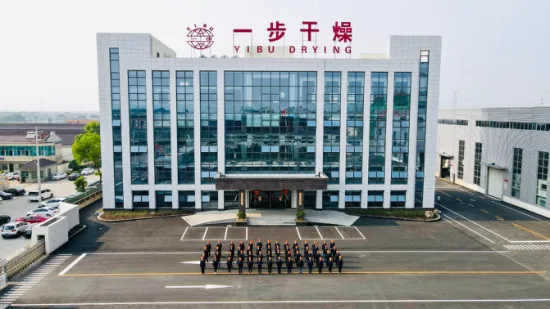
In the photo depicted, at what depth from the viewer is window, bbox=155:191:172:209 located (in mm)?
38531

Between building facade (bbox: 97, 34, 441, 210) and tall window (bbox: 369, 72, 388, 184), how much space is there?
0.10m

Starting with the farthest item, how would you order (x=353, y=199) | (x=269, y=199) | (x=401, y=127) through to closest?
(x=353, y=199), (x=269, y=199), (x=401, y=127)

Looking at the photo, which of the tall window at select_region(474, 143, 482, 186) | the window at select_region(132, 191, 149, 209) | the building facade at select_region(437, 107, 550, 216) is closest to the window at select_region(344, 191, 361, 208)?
the building facade at select_region(437, 107, 550, 216)

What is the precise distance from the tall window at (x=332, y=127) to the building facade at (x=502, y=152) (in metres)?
19.9

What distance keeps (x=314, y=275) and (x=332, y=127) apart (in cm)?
1845

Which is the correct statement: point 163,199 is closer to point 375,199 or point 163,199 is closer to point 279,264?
point 279,264

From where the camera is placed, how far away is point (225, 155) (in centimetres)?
3850

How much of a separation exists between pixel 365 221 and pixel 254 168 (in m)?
11.4

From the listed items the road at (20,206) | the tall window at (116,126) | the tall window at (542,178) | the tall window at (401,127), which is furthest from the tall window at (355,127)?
the road at (20,206)

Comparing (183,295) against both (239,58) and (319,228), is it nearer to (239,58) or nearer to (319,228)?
(319,228)

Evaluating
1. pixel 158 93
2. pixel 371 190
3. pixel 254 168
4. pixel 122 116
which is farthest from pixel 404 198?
pixel 122 116

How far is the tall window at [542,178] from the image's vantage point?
38550mm

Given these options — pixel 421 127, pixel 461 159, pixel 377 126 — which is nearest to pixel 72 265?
pixel 377 126

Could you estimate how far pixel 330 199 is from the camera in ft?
129
